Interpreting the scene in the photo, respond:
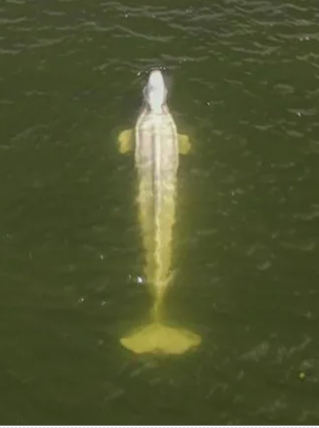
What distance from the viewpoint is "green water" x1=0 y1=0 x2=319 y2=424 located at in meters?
16.4

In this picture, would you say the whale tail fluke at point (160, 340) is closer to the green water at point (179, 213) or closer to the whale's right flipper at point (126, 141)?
the green water at point (179, 213)

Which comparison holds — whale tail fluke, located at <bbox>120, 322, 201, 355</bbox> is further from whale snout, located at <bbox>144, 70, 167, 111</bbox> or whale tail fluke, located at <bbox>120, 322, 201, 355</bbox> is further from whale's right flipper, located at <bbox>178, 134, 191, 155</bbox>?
whale snout, located at <bbox>144, 70, 167, 111</bbox>

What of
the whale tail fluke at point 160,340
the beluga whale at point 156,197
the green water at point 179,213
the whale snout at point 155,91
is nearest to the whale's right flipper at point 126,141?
the beluga whale at point 156,197

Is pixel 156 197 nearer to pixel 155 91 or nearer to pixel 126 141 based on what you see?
pixel 126 141

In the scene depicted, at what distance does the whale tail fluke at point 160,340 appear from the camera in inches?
656

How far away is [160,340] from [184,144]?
20.8ft

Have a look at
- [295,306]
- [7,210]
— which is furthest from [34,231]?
[295,306]

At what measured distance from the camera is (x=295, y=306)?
17.7 m

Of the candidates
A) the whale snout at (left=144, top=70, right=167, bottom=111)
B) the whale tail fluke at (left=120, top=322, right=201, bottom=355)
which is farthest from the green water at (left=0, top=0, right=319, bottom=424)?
the whale snout at (left=144, top=70, right=167, bottom=111)

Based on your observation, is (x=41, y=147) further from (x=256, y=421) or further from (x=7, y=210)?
(x=256, y=421)

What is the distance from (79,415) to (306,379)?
4.77m

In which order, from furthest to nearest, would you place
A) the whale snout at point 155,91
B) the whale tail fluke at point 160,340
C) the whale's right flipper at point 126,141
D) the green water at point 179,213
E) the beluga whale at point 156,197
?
the whale snout at point 155,91, the whale's right flipper at point 126,141, the beluga whale at point 156,197, the whale tail fluke at point 160,340, the green water at point 179,213

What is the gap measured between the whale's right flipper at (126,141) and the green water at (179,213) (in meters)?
0.30

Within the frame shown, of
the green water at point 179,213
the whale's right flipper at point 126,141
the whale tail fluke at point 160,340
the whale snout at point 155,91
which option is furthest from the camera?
the whale snout at point 155,91
